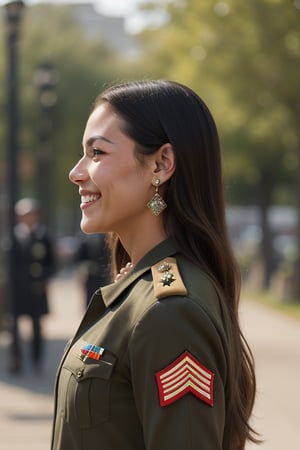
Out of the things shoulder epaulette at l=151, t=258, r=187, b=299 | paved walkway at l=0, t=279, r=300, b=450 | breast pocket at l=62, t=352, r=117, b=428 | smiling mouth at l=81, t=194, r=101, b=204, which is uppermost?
smiling mouth at l=81, t=194, r=101, b=204

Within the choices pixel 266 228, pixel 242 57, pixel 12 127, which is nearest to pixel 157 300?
pixel 12 127

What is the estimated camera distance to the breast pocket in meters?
2.21

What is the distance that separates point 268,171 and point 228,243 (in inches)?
1141

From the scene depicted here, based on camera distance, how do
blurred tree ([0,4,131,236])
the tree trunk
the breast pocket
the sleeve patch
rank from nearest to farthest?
the sleeve patch → the breast pocket → the tree trunk → blurred tree ([0,4,131,236])

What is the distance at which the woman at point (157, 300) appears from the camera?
2.13m

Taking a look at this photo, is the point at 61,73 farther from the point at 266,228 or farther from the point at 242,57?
the point at 242,57

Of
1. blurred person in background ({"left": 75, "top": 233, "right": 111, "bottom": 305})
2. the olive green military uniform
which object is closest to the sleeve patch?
the olive green military uniform

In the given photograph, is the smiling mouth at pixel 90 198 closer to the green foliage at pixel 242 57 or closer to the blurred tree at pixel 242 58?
the green foliage at pixel 242 57

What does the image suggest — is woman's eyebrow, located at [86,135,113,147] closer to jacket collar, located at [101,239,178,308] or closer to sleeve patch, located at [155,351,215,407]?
jacket collar, located at [101,239,178,308]

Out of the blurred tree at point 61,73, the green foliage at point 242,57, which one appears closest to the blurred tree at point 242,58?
the green foliage at point 242,57

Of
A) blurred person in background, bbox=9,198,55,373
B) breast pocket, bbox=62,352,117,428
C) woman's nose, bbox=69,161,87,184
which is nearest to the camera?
breast pocket, bbox=62,352,117,428

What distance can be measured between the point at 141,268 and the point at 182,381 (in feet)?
1.16

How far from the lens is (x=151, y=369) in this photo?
2.13 m

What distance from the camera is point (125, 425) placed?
2199mm
